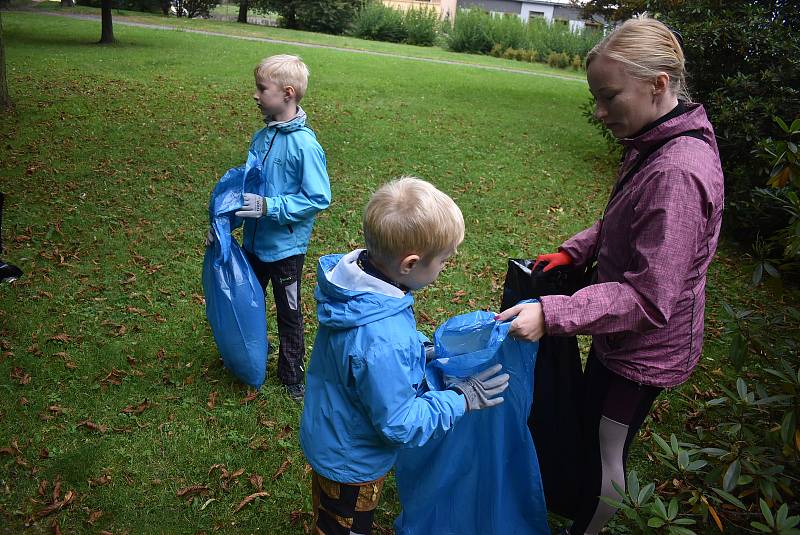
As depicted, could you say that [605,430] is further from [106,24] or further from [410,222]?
[106,24]

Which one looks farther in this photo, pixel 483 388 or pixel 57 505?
pixel 57 505

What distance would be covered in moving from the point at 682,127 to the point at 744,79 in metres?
6.11

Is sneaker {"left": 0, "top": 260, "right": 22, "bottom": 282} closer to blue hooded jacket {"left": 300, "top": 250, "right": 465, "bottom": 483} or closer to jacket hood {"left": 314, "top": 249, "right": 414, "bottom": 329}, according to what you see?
blue hooded jacket {"left": 300, "top": 250, "right": 465, "bottom": 483}

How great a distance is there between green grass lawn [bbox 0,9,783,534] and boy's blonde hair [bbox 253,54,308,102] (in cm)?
185

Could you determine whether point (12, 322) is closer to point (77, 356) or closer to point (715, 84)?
point (77, 356)

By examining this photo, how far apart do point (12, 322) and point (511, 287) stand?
3.75 meters

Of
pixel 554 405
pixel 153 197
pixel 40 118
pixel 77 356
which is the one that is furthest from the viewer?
pixel 40 118

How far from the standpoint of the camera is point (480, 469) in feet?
8.18

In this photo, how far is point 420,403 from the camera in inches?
77.7

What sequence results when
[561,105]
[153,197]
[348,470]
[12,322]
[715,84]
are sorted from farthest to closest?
[561,105] → [715,84] → [153,197] → [12,322] → [348,470]

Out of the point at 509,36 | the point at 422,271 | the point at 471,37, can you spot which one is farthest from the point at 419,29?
the point at 422,271

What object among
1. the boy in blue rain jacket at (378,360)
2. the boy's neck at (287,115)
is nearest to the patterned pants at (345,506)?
the boy in blue rain jacket at (378,360)

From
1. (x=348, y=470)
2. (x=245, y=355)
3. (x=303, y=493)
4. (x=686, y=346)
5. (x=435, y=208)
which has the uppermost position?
(x=435, y=208)

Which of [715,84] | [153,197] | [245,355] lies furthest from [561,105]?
[245,355]
